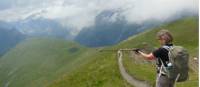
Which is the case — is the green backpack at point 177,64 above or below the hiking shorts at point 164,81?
above

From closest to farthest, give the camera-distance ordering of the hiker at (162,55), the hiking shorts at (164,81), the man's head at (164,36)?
the man's head at (164,36) < the hiker at (162,55) < the hiking shorts at (164,81)

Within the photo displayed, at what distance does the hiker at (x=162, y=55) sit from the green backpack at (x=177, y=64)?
17cm

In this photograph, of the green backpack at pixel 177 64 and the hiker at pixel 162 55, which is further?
the green backpack at pixel 177 64

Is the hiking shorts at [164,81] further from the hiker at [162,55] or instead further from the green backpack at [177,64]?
the green backpack at [177,64]

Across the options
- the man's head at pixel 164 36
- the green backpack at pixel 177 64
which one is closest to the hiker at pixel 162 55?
the man's head at pixel 164 36

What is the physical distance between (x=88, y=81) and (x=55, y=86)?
74.1ft

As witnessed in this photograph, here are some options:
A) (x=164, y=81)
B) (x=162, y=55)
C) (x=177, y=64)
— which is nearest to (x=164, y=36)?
(x=162, y=55)

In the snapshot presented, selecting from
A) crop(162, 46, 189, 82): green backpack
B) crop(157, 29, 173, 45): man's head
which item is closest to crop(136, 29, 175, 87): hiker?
crop(157, 29, 173, 45): man's head

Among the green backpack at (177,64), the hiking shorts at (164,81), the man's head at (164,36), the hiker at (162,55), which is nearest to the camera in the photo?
the man's head at (164,36)

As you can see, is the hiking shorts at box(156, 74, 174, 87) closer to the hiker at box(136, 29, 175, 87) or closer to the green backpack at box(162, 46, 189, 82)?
the hiker at box(136, 29, 175, 87)

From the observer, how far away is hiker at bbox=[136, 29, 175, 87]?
1985 cm

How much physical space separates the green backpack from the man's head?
262 mm

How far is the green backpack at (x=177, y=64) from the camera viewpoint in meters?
20.1

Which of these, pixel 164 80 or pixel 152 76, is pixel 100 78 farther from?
pixel 164 80
